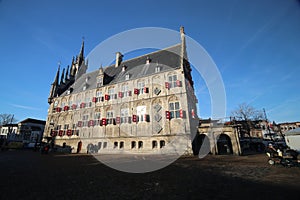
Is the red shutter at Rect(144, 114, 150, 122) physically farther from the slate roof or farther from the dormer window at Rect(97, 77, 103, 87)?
the dormer window at Rect(97, 77, 103, 87)

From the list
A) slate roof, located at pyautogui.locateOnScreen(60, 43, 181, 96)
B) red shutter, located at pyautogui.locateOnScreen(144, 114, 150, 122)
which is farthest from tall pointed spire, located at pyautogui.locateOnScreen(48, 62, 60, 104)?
red shutter, located at pyautogui.locateOnScreen(144, 114, 150, 122)

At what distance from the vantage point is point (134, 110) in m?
21.9

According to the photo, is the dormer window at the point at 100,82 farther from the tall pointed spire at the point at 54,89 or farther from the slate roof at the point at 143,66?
the tall pointed spire at the point at 54,89

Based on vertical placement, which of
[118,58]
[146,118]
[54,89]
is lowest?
[146,118]

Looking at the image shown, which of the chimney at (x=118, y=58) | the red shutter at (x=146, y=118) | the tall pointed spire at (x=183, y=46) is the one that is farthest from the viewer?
the chimney at (x=118, y=58)

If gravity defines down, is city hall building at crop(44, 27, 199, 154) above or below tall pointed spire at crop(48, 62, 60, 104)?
below

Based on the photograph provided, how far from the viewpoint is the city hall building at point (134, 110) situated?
19.1 meters

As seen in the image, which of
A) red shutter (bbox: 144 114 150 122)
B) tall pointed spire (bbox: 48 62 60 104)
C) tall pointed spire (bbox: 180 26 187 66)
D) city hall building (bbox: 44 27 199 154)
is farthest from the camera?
tall pointed spire (bbox: 48 62 60 104)

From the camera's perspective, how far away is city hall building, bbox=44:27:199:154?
19062 millimetres

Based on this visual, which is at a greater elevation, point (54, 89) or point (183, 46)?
point (183, 46)

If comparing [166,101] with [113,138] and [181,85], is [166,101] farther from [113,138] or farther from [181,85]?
[113,138]

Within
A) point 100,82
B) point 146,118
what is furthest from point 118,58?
point 146,118

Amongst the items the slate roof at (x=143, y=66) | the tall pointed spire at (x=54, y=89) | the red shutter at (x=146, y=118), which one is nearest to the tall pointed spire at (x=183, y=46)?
the slate roof at (x=143, y=66)

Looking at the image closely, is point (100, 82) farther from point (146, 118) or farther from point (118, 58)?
point (146, 118)
